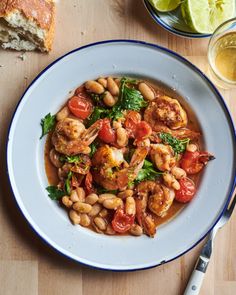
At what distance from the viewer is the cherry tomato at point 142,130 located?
91.0 inches

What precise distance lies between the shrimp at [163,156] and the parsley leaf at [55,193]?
0.45 m

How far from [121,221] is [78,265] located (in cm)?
31

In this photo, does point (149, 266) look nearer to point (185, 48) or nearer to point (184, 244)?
point (184, 244)

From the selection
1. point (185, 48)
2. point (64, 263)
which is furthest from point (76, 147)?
point (185, 48)

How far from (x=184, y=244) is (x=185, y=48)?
0.92m

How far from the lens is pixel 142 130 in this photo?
231 cm

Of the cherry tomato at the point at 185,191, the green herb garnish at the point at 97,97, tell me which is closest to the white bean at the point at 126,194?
the cherry tomato at the point at 185,191

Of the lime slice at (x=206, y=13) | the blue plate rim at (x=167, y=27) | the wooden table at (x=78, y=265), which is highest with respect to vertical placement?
the lime slice at (x=206, y=13)

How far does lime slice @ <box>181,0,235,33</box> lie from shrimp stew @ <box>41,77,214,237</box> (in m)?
0.34

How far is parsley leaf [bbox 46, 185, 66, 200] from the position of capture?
2330 millimetres

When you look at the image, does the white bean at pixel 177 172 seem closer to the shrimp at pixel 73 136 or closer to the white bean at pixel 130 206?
the white bean at pixel 130 206

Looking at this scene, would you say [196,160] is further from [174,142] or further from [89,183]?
[89,183]

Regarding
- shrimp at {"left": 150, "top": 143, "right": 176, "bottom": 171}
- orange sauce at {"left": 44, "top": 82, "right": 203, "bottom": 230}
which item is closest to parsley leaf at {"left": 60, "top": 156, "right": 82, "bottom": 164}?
orange sauce at {"left": 44, "top": 82, "right": 203, "bottom": 230}

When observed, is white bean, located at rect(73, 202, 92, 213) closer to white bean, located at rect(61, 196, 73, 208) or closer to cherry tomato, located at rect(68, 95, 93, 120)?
white bean, located at rect(61, 196, 73, 208)
